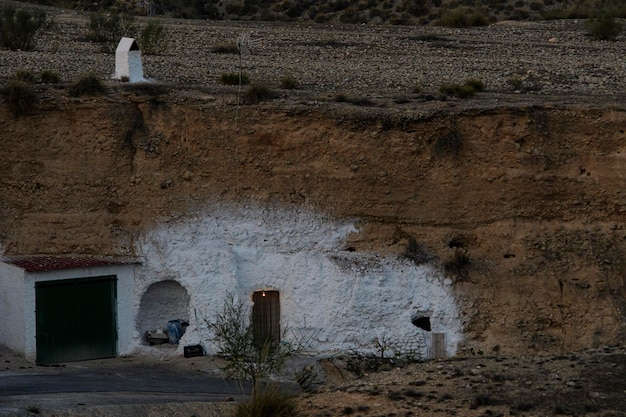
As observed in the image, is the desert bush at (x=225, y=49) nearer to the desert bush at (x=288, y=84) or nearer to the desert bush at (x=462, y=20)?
the desert bush at (x=288, y=84)

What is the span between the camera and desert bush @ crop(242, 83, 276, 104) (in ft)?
94.2

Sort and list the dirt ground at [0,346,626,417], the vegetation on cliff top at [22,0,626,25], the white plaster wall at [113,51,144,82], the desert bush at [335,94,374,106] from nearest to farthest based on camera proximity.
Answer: the dirt ground at [0,346,626,417], the desert bush at [335,94,374,106], the white plaster wall at [113,51,144,82], the vegetation on cliff top at [22,0,626,25]

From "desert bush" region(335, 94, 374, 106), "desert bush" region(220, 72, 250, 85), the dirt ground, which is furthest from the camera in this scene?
"desert bush" region(220, 72, 250, 85)

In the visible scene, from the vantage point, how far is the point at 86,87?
92.7 feet

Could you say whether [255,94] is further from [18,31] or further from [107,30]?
[107,30]

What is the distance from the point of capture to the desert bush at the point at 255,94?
94.2 feet

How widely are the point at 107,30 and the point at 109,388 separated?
45.2ft

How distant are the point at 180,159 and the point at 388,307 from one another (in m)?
4.71

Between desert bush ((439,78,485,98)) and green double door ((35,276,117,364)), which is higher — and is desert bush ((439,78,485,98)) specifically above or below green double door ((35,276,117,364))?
above

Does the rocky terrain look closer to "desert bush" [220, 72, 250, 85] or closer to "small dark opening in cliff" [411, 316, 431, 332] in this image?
"small dark opening in cliff" [411, 316, 431, 332]

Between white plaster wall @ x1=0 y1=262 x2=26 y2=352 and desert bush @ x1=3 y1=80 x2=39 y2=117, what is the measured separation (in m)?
2.84

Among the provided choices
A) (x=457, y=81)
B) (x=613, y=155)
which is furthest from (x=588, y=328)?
(x=457, y=81)

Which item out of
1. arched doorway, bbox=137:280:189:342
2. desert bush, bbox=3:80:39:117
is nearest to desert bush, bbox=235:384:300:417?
arched doorway, bbox=137:280:189:342

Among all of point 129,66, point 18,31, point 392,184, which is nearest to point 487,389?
point 392,184
